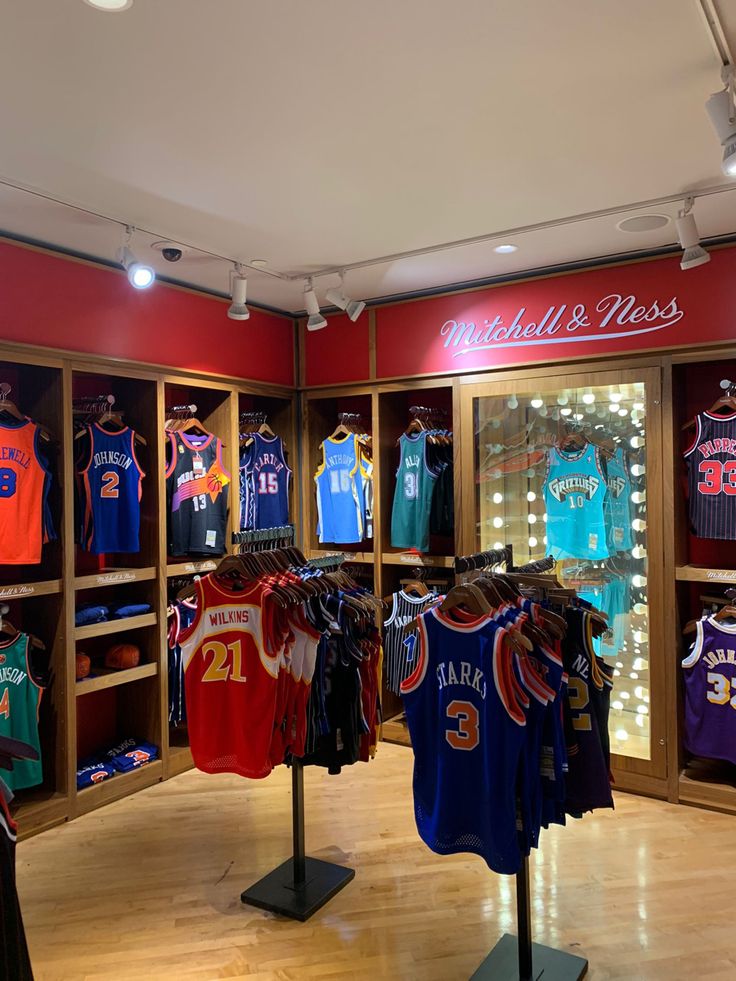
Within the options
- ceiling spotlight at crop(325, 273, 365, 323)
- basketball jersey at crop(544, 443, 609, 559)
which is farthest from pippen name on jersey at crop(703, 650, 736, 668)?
ceiling spotlight at crop(325, 273, 365, 323)

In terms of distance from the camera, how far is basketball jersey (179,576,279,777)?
2520 millimetres

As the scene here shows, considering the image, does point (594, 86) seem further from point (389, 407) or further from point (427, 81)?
point (389, 407)

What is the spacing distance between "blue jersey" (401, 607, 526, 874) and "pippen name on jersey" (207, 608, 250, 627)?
67 cm

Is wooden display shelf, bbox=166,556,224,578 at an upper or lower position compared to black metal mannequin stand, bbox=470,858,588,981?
upper

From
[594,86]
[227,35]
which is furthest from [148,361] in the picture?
[594,86]

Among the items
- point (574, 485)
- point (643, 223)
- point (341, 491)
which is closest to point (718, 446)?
point (574, 485)

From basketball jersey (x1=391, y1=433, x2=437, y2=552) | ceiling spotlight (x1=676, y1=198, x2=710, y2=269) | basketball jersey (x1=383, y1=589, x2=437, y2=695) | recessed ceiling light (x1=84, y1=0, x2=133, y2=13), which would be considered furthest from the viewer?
basketball jersey (x1=391, y1=433, x2=437, y2=552)

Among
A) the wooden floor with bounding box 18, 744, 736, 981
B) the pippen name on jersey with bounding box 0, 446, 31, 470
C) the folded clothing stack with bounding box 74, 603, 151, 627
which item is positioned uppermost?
the pippen name on jersey with bounding box 0, 446, 31, 470

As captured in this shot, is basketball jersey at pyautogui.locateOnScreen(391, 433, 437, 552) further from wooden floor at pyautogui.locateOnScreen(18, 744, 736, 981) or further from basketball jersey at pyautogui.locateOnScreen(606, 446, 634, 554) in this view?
wooden floor at pyautogui.locateOnScreen(18, 744, 736, 981)

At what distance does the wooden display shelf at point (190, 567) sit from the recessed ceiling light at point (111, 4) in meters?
2.75

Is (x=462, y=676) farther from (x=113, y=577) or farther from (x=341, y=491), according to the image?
(x=341, y=491)

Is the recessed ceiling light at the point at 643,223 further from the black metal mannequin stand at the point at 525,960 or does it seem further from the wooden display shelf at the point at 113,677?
the wooden display shelf at the point at 113,677

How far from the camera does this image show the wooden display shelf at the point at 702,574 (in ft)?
11.7

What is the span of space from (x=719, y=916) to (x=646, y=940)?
354 millimetres
